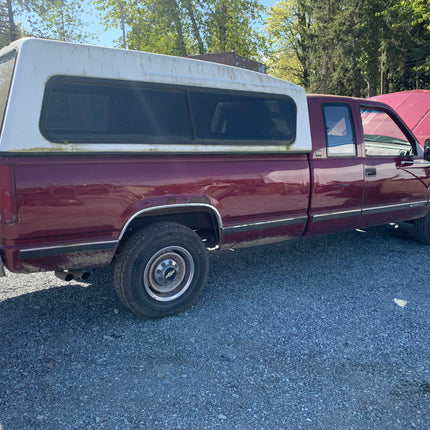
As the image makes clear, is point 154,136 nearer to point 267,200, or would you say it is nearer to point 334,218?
point 267,200

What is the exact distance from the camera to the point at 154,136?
324cm

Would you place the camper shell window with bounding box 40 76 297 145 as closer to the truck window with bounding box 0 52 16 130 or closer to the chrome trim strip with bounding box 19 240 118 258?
the truck window with bounding box 0 52 16 130

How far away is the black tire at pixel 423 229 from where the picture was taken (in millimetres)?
5492

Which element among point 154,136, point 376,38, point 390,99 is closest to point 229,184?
point 154,136

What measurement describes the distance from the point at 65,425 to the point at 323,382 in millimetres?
1633

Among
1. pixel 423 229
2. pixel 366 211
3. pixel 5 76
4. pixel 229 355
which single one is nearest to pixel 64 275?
pixel 229 355

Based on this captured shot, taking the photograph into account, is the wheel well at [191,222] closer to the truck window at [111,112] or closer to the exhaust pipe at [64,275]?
the exhaust pipe at [64,275]

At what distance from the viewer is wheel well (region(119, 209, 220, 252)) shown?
3400 millimetres

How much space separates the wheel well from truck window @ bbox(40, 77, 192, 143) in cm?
70

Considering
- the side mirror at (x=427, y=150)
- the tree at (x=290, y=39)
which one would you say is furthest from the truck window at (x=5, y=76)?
the tree at (x=290, y=39)

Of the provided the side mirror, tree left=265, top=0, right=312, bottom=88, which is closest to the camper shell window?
the side mirror

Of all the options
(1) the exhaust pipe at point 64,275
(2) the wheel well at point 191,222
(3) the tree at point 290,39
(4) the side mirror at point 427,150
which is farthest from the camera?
(3) the tree at point 290,39

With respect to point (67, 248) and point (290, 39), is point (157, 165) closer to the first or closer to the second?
point (67, 248)

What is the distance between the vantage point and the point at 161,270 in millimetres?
3379
